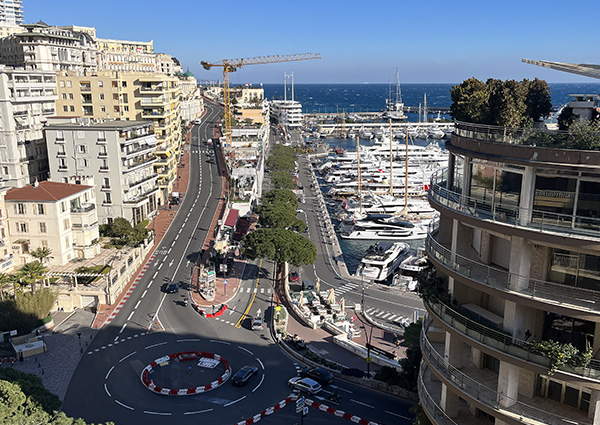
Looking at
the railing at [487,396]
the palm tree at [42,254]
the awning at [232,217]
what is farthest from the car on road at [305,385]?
the awning at [232,217]

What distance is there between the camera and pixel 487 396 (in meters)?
17.8

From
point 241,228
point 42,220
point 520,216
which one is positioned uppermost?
point 520,216

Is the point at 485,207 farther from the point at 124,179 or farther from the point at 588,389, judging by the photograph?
the point at 124,179

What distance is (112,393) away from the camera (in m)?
36.2

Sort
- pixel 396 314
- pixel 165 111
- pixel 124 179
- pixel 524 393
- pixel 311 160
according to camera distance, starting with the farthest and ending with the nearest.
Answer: pixel 311 160, pixel 165 111, pixel 124 179, pixel 396 314, pixel 524 393

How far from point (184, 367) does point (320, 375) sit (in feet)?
33.9

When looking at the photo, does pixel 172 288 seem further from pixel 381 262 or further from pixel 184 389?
pixel 381 262

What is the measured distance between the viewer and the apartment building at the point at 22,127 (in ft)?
222

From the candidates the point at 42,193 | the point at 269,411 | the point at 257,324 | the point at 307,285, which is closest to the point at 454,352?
the point at 269,411

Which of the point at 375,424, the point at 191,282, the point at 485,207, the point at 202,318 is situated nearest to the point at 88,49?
the point at 191,282

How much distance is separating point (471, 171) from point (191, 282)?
→ 4208 centimetres

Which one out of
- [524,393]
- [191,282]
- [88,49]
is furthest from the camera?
[88,49]

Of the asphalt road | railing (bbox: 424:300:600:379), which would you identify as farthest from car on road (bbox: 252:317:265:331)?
railing (bbox: 424:300:600:379)

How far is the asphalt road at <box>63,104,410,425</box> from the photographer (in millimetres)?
33688
